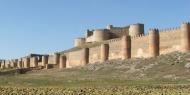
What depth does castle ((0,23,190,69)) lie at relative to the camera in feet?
122

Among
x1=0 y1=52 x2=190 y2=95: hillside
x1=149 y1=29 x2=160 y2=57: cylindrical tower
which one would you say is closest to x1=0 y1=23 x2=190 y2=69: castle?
Result: x1=149 y1=29 x2=160 y2=57: cylindrical tower

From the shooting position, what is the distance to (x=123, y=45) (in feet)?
144

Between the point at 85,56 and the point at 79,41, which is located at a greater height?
the point at 79,41

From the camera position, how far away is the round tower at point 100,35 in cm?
6238

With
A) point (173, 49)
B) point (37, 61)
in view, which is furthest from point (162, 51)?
point (37, 61)

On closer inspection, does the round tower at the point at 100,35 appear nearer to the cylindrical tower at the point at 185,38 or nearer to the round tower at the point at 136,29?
the round tower at the point at 136,29

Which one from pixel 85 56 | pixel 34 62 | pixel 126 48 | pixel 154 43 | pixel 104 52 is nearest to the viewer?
pixel 154 43

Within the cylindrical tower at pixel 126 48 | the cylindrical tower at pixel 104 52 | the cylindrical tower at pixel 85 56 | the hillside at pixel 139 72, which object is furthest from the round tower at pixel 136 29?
the hillside at pixel 139 72

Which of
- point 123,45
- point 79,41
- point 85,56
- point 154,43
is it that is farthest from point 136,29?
point 154,43

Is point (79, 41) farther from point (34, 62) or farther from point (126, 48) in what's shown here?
point (126, 48)

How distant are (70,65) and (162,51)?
1854cm

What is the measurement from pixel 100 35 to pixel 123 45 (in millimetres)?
18893

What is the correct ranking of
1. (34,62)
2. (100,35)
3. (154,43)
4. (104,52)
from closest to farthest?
(154,43)
(104,52)
(100,35)
(34,62)

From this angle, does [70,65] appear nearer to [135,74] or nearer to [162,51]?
[162,51]
